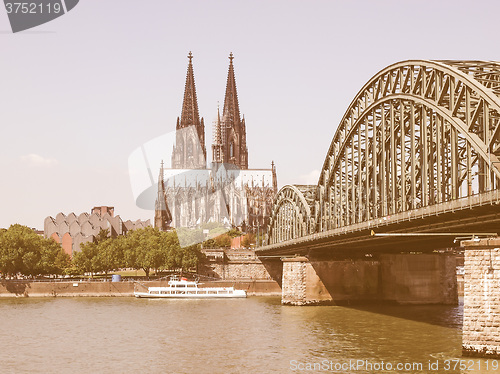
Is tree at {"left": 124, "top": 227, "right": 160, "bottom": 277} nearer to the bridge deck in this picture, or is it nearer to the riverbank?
the riverbank

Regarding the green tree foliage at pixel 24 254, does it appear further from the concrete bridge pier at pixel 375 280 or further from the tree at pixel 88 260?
the concrete bridge pier at pixel 375 280

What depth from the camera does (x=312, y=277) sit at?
93562mm

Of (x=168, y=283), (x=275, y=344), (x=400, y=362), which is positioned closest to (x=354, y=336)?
(x=275, y=344)

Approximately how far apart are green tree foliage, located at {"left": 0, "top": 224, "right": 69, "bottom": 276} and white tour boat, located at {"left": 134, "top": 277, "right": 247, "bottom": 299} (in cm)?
2312

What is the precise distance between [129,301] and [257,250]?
37174 millimetres

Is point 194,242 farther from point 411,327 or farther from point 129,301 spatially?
point 411,327

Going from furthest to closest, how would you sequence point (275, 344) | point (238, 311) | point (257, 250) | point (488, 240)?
point (257, 250) < point (238, 311) < point (275, 344) < point (488, 240)

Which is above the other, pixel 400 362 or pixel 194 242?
pixel 194 242

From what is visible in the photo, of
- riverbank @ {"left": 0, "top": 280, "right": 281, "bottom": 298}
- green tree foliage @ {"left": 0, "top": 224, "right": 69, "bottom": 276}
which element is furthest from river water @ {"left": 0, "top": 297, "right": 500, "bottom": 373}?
green tree foliage @ {"left": 0, "top": 224, "right": 69, "bottom": 276}

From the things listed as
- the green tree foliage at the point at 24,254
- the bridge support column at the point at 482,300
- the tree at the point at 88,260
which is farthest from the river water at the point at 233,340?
the tree at the point at 88,260

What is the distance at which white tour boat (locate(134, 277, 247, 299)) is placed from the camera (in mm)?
113812

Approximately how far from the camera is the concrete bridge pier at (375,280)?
9206 centimetres

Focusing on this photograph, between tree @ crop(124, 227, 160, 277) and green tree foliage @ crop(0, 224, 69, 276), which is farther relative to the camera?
tree @ crop(124, 227, 160, 277)

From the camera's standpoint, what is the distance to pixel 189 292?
385ft
